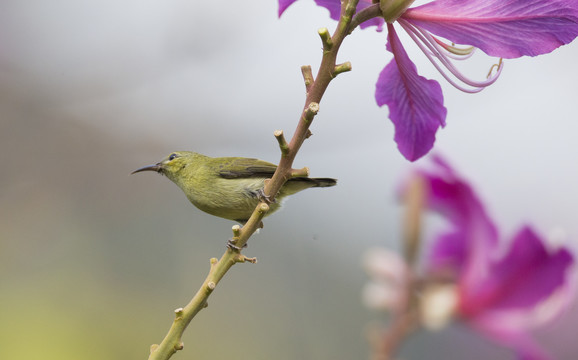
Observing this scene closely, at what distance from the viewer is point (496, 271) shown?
0.68 metres

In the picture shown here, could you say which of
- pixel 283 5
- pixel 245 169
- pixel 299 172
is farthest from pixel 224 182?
pixel 299 172

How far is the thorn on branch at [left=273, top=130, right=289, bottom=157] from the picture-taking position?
16.6 inches

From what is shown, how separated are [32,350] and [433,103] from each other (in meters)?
1.01

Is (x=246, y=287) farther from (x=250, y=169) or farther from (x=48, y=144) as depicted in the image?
(x=250, y=169)

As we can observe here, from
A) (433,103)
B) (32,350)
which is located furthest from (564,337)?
(32,350)

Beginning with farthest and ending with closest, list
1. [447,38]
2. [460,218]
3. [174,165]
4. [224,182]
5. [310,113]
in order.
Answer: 1. [224,182]
2. [174,165]
3. [460,218]
4. [447,38]
5. [310,113]

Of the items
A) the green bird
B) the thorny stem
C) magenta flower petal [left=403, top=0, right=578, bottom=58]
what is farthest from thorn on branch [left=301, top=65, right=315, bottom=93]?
the green bird

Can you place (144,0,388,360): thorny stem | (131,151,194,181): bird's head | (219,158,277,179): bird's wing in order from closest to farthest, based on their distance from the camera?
(144,0,388,360): thorny stem < (131,151,194,181): bird's head < (219,158,277,179): bird's wing

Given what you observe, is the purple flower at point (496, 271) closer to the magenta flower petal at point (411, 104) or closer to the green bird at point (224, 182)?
the magenta flower petal at point (411, 104)

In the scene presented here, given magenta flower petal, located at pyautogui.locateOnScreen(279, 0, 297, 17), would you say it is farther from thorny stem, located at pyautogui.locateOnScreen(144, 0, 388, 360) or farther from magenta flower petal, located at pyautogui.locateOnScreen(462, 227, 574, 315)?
Answer: magenta flower petal, located at pyautogui.locateOnScreen(462, 227, 574, 315)

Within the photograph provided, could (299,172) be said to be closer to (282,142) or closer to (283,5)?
(282,142)

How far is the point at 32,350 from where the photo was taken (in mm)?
1274

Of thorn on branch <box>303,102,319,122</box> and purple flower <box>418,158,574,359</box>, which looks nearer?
thorn on branch <box>303,102,319,122</box>

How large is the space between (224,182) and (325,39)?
47 cm
